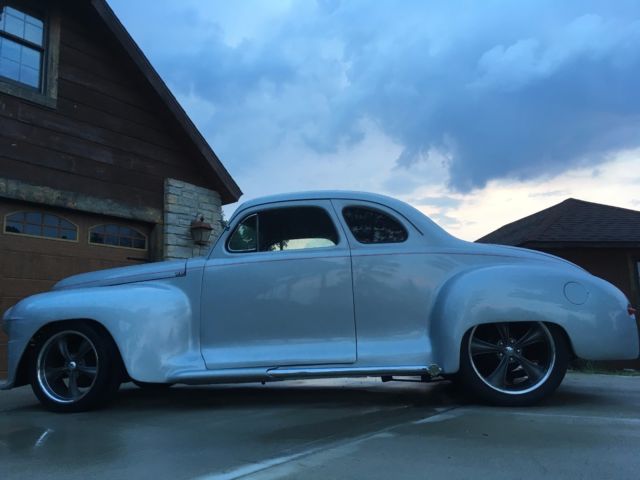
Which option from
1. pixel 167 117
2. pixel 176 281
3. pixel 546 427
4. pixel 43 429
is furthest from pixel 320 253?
pixel 167 117

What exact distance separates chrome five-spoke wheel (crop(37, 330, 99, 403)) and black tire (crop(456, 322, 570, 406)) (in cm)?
276

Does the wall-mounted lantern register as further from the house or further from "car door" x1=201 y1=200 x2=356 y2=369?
"car door" x1=201 y1=200 x2=356 y2=369

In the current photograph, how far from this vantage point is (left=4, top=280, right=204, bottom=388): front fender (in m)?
3.87

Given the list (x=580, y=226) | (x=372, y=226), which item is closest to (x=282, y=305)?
(x=372, y=226)

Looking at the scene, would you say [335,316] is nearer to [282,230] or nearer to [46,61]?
[282,230]

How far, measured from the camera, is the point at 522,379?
414 cm

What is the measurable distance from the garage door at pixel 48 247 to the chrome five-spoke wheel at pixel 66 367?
11.0 feet

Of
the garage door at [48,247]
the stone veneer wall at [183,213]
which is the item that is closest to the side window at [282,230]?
the garage door at [48,247]

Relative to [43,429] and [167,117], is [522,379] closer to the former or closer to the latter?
[43,429]

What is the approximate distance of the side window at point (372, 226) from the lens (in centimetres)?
407

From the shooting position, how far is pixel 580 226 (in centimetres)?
1316

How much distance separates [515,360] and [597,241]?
987 cm

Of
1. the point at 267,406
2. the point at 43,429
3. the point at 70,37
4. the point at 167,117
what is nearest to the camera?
the point at 43,429

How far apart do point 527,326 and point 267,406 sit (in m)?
2.05
